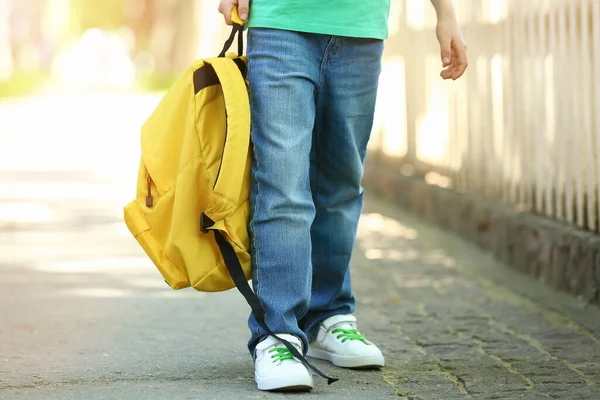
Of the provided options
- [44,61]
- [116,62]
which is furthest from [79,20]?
[116,62]

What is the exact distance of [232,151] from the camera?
10.4 ft

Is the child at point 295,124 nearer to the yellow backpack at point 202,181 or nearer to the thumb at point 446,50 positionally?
the yellow backpack at point 202,181

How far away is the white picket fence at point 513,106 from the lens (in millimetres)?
4730

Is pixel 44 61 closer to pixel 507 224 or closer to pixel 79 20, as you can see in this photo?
pixel 79 20

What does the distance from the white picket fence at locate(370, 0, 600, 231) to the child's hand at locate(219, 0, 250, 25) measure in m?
1.81

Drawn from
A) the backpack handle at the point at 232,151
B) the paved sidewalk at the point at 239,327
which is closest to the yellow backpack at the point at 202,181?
the backpack handle at the point at 232,151

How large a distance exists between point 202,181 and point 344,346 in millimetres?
720

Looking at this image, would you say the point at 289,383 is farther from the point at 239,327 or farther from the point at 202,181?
the point at 239,327

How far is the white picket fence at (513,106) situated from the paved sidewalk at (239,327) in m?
0.42

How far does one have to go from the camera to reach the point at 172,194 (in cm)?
326

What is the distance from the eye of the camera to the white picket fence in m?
4.73

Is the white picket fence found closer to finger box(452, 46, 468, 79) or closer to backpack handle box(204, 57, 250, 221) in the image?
finger box(452, 46, 468, 79)

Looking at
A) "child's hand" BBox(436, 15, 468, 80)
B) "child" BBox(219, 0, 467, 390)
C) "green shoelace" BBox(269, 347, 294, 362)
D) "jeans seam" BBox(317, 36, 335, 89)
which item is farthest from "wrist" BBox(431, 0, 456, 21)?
"green shoelace" BBox(269, 347, 294, 362)

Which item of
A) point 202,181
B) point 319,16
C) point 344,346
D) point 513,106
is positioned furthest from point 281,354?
point 513,106
